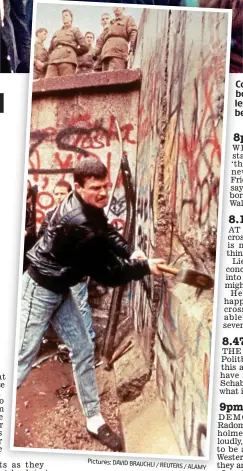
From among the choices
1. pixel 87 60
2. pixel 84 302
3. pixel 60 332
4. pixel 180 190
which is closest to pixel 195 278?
pixel 180 190

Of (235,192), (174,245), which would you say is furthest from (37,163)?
(235,192)

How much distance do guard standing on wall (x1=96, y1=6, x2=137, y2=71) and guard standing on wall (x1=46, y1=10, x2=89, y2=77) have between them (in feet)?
0.28

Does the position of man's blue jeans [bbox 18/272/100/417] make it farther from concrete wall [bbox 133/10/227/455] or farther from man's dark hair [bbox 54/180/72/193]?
man's dark hair [bbox 54/180/72/193]

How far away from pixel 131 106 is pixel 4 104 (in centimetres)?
49

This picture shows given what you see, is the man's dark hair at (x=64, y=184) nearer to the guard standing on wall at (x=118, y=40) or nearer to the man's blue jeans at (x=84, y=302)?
the man's blue jeans at (x=84, y=302)

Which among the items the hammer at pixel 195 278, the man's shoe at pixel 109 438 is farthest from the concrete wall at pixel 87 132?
the man's shoe at pixel 109 438

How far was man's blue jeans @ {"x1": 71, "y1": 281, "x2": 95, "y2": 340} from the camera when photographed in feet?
A: 8.00

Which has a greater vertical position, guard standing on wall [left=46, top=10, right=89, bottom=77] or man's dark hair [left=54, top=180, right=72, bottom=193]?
guard standing on wall [left=46, top=10, right=89, bottom=77]

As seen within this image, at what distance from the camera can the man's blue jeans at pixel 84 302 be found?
8.00 ft

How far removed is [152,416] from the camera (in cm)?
241

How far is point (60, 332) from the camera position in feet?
8.05

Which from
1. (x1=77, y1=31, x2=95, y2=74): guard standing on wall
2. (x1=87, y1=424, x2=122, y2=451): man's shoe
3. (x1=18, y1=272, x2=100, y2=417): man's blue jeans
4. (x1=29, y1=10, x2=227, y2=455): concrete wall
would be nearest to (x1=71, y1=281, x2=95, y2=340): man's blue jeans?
(x1=18, y1=272, x2=100, y2=417): man's blue jeans

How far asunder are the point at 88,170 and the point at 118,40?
520 mm

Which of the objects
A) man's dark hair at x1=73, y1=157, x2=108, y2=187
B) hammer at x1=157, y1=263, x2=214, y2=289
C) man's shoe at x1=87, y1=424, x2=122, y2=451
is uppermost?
man's dark hair at x1=73, y1=157, x2=108, y2=187
